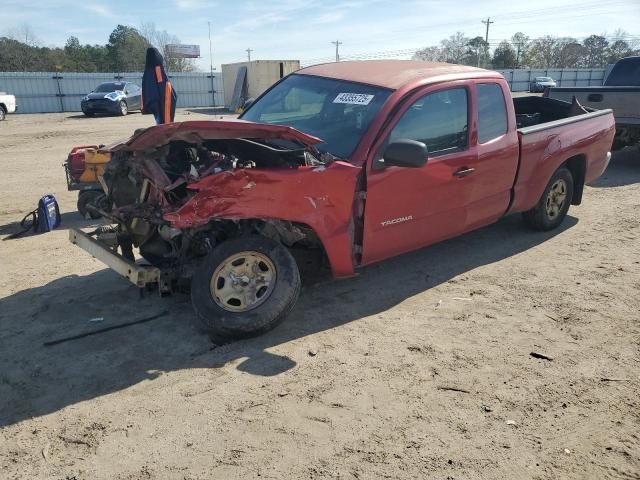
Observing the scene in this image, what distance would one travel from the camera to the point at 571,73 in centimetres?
5094

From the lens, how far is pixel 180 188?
3719 mm

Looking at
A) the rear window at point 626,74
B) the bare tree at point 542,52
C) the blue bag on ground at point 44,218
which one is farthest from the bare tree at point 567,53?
the blue bag on ground at point 44,218

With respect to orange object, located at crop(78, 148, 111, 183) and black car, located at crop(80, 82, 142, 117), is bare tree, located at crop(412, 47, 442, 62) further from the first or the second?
orange object, located at crop(78, 148, 111, 183)

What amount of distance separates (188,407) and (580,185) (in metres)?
5.56

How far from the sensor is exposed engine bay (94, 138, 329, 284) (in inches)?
145

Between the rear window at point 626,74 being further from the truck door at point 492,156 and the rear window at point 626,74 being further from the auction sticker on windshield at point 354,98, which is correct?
the auction sticker on windshield at point 354,98

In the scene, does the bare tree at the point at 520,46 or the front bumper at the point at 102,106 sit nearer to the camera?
the front bumper at the point at 102,106

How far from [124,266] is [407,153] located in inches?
87.6

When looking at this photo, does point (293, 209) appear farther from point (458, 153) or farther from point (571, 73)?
point (571, 73)

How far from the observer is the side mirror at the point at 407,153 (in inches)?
150

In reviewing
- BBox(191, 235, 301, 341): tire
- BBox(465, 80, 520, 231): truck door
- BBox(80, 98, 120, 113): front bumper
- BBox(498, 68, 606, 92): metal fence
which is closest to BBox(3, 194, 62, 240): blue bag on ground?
BBox(191, 235, 301, 341): tire

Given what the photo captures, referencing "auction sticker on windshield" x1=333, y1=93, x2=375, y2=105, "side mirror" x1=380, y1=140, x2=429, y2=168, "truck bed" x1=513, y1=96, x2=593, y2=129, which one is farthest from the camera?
"truck bed" x1=513, y1=96, x2=593, y2=129

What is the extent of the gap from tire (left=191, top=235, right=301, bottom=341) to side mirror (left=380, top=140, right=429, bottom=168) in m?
1.09

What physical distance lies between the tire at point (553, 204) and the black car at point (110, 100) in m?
21.6
